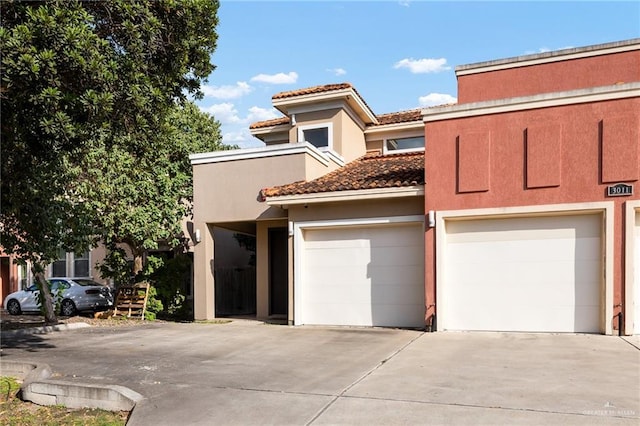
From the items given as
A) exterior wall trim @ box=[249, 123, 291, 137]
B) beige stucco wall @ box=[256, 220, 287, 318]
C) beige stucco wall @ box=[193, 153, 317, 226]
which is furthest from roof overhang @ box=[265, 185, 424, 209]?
exterior wall trim @ box=[249, 123, 291, 137]

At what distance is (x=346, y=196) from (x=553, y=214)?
14.4 feet

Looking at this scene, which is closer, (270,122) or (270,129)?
(270,129)

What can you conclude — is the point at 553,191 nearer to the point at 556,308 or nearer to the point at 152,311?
the point at 556,308

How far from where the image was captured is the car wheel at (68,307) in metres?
19.5

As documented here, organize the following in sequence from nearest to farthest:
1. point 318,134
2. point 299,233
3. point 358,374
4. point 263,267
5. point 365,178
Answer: point 358,374 < point 299,233 < point 365,178 < point 263,267 < point 318,134

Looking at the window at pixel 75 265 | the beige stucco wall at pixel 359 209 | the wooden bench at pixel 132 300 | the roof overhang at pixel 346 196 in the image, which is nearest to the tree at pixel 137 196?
the wooden bench at pixel 132 300

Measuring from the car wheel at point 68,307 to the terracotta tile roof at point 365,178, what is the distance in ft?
A: 34.6

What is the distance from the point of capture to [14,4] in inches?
263

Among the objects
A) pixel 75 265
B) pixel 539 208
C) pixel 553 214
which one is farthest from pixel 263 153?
pixel 75 265

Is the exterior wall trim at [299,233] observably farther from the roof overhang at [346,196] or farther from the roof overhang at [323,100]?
the roof overhang at [323,100]

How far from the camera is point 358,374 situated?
7188 millimetres

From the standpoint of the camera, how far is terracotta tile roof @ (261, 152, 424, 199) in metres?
11.9

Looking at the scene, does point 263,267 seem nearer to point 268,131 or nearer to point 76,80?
point 268,131

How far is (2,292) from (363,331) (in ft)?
70.9
